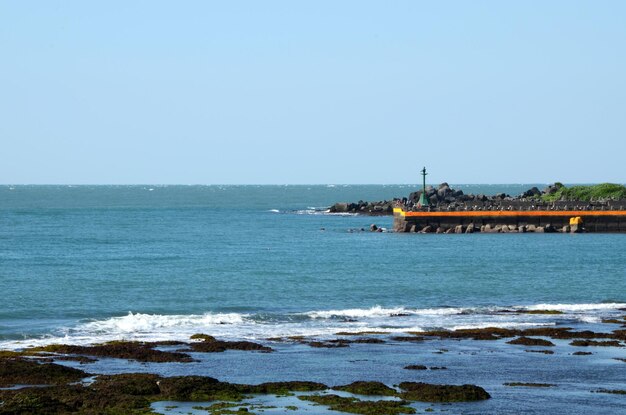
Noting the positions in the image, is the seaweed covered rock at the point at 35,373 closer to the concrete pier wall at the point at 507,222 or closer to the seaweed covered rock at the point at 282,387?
the seaweed covered rock at the point at 282,387

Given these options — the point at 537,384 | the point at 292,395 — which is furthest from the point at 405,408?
the point at 537,384

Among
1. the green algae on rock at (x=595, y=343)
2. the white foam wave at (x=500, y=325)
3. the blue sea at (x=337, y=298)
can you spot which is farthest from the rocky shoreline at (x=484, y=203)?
the green algae on rock at (x=595, y=343)

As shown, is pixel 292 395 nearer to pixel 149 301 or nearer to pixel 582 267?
pixel 149 301

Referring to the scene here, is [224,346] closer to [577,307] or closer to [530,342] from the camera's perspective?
[530,342]

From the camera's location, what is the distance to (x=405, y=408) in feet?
84.1

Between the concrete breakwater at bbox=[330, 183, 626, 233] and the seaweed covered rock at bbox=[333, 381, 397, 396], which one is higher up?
the concrete breakwater at bbox=[330, 183, 626, 233]

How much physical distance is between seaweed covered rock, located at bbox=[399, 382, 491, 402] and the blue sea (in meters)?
0.52

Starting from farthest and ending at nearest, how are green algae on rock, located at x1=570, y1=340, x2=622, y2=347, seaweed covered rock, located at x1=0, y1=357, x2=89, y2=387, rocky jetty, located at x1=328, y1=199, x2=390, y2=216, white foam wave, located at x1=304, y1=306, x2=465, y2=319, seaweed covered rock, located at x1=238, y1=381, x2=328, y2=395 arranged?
1. rocky jetty, located at x1=328, y1=199, x2=390, y2=216
2. white foam wave, located at x1=304, y1=306, x2=465, y2=319
3. green algae on rock, located at x1=570, y1=340, x2=622, y2=347
4. seaweed covered rock, located at x1=0, y1=357, x2=89, y2=387
5. seaweed covered rock, located at x1=238, y1=381, x2=328, y2=395

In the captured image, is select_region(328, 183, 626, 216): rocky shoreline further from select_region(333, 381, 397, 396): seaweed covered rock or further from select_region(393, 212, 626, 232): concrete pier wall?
select_region(333, 381, 397, 396): seaweed covered rock

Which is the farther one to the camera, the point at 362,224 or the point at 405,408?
the point at 362,224

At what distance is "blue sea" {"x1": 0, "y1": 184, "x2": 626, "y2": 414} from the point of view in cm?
3059

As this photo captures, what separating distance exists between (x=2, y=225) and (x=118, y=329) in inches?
3636

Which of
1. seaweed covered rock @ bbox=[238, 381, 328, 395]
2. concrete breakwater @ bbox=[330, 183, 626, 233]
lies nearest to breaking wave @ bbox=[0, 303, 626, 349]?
seaweed covered rock @ bbox=[238, 381, 328, 395]

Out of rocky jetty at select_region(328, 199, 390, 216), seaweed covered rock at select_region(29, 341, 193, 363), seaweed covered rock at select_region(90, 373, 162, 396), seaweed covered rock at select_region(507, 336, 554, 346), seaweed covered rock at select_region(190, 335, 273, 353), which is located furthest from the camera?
rocky jetty at select_region(328, 199, 390, 216)
